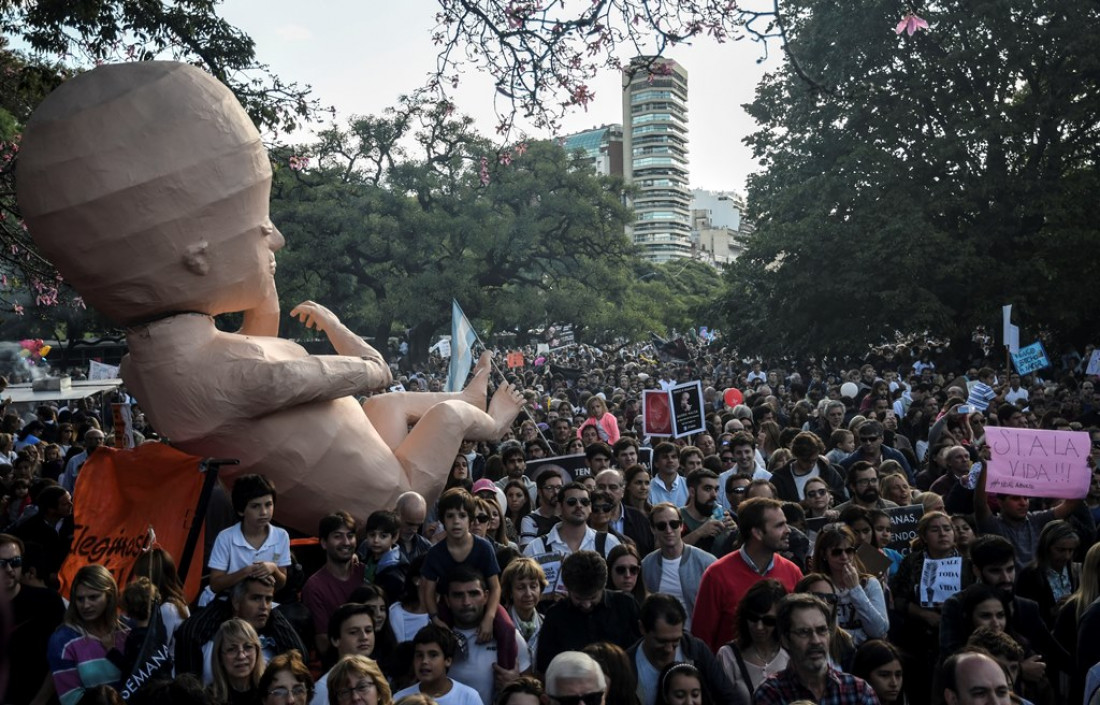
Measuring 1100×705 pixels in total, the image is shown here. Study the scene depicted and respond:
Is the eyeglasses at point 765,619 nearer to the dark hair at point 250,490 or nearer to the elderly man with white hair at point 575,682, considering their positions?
the elderly man with white hair at point 575,682

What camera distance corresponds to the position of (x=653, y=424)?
36.8 feet

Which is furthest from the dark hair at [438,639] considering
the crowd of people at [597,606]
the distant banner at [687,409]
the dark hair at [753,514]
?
the distant banner at [687,409]

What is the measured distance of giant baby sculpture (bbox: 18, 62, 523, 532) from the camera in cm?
685

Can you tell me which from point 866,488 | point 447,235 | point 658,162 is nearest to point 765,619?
point 866,488

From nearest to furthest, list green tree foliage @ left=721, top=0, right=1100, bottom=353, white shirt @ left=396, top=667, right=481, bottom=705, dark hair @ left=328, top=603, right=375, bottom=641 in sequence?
1. white shirt @ left=396, top=667, right=481, bottom=705
2. dark hair @ left=328, top=603, right=375, bottom=641
3. green tree foliage @ left=721, top=0, right=1100, bottom=353

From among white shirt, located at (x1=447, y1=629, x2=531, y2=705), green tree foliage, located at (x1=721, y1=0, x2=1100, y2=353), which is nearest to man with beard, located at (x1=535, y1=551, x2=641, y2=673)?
white shirt, located at (x1=447, y1=629, x2=531, y2=705)

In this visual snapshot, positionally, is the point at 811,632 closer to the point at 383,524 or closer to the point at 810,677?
the point at 810,677

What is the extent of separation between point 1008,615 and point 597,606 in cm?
189

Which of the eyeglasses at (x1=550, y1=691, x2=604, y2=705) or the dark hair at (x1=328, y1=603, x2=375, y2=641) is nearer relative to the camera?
the eyeglasses at (x1=550, y1=691, x2=604, y2=705)

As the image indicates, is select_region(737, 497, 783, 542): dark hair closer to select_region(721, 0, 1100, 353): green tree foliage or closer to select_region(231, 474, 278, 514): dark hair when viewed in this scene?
select_region(231, 474, 278, 514): dark hair

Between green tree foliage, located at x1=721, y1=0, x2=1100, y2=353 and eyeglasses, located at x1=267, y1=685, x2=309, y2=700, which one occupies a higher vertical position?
green tree foliage, located at x1=721, y1=0, x2=1100, y2=353

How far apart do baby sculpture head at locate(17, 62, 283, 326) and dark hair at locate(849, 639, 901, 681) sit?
474 centimetres

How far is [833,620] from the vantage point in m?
4.82

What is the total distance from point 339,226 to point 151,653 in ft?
90.5
